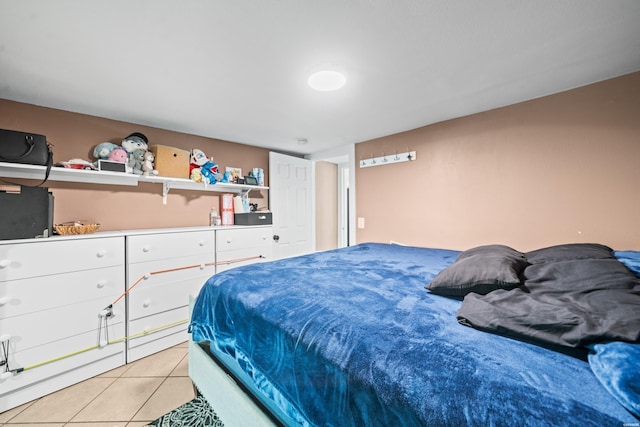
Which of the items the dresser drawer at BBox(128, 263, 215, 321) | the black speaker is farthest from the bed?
the black speaker

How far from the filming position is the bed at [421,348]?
1.75 ft

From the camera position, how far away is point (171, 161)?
2.56 metres

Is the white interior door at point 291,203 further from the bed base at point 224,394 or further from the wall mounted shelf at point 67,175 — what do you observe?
the bed base at point 224,394

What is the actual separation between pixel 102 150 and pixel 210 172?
0.94m

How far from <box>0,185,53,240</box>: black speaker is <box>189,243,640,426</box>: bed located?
1.39 meters

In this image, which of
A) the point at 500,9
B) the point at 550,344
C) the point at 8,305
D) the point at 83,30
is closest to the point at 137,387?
the point at 8,305

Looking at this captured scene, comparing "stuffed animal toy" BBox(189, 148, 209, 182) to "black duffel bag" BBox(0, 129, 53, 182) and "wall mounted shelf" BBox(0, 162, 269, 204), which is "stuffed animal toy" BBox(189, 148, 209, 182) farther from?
"black duffel bag" BBox(0, 129, 53, 182)

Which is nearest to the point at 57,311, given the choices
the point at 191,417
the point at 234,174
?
the point at 191,417

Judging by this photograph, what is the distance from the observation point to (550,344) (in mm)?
676

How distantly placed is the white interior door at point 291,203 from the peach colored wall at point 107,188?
0.71 meters

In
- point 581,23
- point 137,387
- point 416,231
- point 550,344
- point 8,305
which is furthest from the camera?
point 416,231

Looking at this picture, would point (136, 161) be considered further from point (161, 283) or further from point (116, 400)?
point (116, 400)

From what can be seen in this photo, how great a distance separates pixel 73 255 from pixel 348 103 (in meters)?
2.45

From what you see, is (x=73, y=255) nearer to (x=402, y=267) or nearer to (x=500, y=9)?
(x=402, y=267)
